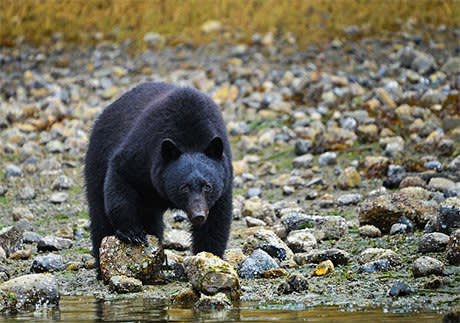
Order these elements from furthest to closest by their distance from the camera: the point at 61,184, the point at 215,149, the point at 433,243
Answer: the point at 61,184 → the point at 433,243 → the point at 215,149

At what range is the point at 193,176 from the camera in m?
8.15

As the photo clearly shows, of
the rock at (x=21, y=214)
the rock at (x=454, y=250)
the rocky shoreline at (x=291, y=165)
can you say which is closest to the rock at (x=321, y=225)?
the rocky shoreline at (x=291, y=165)

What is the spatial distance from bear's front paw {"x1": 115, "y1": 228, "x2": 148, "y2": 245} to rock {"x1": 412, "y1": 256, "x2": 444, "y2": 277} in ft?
6.70

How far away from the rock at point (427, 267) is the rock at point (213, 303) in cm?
139

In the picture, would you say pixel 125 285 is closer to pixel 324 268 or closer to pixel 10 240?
pixel 324 268

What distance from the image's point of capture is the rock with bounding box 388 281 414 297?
724 cm

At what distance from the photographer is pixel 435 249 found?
848 centimetres

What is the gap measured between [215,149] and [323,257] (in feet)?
3.96

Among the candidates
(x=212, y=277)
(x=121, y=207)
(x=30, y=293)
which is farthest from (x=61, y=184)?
(x=212, y=277)

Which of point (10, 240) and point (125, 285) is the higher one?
point (125, 285)

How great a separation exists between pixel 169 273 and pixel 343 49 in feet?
42.2

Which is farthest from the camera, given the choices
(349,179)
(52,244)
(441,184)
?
(349,179)

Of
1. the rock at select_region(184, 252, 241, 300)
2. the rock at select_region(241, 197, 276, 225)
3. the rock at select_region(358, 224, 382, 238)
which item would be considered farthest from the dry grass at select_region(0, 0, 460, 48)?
the rock at select_region(184, 252, 241, 300)

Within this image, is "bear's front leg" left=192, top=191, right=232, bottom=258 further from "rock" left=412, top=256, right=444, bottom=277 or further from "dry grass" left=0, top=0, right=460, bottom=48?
"dry grass" left=0, top=0, right=460, bottom=48
